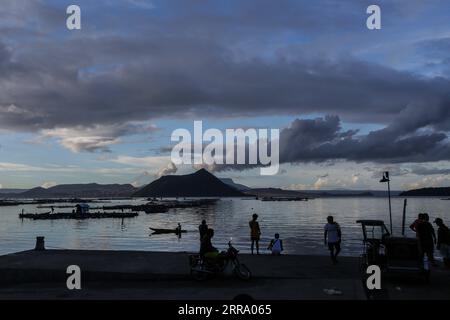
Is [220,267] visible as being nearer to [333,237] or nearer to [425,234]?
[333,237]

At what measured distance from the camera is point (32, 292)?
13.9m

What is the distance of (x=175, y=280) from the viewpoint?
15.4 metres

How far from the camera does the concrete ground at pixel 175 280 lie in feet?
41.8

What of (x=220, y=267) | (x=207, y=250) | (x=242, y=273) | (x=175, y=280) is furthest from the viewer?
(x=175, y=280)

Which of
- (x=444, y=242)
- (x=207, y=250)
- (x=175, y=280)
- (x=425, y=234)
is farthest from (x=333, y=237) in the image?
(x=175, y=280)

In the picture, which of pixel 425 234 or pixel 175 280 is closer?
pixel 175 280

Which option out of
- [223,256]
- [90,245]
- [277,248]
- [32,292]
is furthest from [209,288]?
[90,245]

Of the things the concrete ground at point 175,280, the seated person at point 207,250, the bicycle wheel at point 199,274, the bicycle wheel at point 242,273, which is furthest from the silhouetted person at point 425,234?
the bicycle wheel at point 199,274

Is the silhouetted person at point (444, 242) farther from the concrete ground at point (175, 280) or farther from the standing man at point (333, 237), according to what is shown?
the standing man at point (333, 237)

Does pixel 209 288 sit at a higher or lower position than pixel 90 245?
higher

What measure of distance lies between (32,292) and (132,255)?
6247 millimetres
